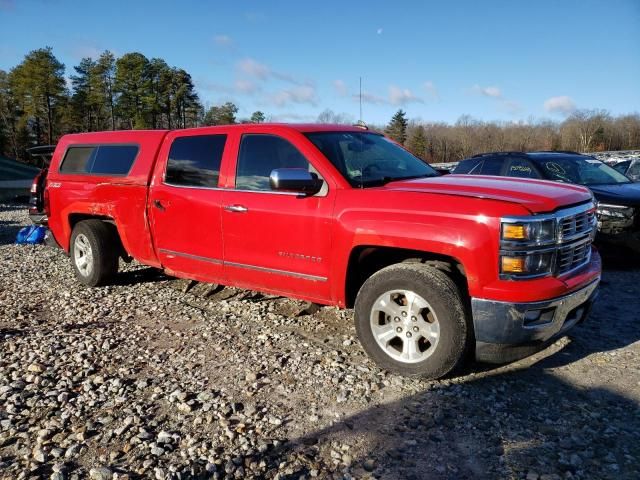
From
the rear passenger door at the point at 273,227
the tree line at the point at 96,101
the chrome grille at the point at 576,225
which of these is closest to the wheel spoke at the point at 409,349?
the rear passenger door at the point at 273,227

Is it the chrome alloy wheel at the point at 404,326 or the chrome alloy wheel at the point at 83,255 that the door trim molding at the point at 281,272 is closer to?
the chrome alloy wheel at the point at 404,326

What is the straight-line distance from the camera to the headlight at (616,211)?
6570 millimetres

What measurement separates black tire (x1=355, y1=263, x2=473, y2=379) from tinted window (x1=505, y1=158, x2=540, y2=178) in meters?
5.04

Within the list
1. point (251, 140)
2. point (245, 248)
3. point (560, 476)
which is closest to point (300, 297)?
point (245, 248)

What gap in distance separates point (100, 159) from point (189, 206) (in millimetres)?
1940

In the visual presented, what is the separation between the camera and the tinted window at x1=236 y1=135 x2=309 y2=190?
4.32 metres

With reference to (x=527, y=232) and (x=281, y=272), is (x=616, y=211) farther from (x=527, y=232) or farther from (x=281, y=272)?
(x=281, y=272)

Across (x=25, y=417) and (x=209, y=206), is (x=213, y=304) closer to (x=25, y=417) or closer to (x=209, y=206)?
(x=209, y=206)

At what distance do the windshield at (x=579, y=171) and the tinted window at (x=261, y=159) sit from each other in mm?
4956

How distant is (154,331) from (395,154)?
2.99m

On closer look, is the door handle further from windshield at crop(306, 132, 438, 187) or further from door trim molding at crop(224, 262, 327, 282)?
windshield at crop(306, 132, 438, 187)

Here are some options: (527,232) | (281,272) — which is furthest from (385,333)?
(527,232)

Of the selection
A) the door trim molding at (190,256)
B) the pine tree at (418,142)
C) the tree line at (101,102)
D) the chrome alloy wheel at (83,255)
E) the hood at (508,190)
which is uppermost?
the tree line at (101,102)

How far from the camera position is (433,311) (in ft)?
11.3
